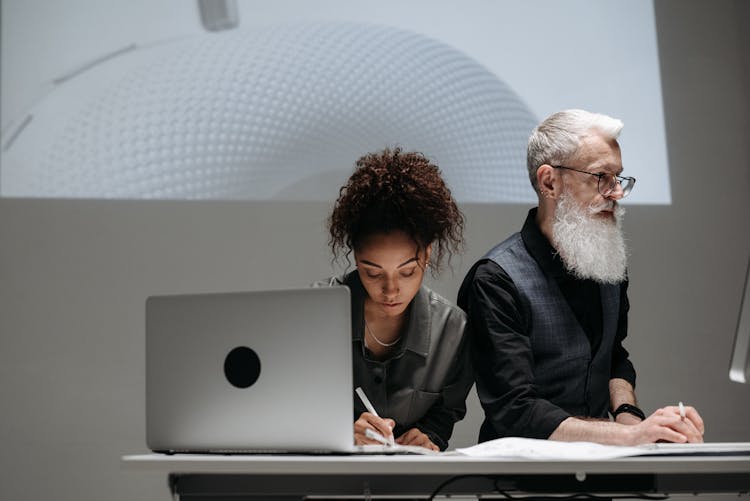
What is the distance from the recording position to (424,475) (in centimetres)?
123

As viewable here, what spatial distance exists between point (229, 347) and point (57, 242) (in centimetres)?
201

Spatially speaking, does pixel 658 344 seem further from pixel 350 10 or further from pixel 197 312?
pixel 197 312

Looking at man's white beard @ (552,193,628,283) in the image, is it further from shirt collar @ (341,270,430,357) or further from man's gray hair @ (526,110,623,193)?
shirt collar @ (341,270,430,357)

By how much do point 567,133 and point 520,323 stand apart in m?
0.47

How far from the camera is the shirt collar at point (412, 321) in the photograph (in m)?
1.88

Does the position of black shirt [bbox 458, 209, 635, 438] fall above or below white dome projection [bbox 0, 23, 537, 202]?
below

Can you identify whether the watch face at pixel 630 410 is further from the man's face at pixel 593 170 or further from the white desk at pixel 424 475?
the white desk at pixel 424 475

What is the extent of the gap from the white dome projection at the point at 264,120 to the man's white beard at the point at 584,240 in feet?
3.89

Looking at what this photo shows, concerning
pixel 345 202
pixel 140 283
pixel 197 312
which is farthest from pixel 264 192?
pixel 197 312

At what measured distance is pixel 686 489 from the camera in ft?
4.03

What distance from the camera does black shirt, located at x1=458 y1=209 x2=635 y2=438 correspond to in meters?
1.70

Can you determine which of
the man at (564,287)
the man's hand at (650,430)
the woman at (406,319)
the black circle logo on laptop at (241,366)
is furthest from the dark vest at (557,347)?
the black circle logo on laptop at (241,366)

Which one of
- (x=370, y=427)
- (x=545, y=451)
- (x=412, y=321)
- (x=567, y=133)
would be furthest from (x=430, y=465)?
(x=567, y=133)

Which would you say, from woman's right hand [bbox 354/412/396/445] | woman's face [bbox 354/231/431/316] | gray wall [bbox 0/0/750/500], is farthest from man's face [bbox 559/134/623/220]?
gray wall [bbox 0/0/750/500]
